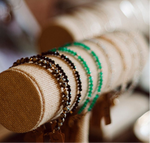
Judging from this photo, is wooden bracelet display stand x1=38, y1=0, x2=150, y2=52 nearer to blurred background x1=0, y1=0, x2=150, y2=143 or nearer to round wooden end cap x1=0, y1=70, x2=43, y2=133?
blurred background x1=0, y1=0, x2=150, y2=143

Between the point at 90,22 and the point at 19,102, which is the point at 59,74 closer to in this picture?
the point at 19,102

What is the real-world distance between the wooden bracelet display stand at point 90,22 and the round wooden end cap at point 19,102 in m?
0.28

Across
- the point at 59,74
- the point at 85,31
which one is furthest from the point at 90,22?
the point at 59,74

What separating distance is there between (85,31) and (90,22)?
0.24ft

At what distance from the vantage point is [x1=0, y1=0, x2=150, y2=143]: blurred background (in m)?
0.57

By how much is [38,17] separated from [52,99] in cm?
100

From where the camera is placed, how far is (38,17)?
1188 mm

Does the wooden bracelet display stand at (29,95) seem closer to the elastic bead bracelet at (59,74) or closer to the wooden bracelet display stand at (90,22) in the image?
the elastic bead bracelet at (59,74)

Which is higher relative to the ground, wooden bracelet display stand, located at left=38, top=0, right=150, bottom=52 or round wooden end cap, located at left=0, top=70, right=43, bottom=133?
wooden bracelet display stand, located at left=38, top=0, right=150, bottom=52

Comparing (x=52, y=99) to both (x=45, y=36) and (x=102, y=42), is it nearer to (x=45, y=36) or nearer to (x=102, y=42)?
(x=102, y=42)

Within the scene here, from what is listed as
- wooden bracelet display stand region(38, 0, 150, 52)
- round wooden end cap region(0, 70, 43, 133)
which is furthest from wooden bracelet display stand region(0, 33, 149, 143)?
wooden bracelet display stand region(38, 0, 150, 52)

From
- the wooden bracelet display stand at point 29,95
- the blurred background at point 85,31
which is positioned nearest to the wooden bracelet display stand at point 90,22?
the blurred background at point 85,31

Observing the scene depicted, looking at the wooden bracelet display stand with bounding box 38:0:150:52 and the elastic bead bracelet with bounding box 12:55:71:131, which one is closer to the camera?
the elastic bead bracelet with bounding box 12:55:71:131

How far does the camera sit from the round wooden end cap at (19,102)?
0.25 meters
